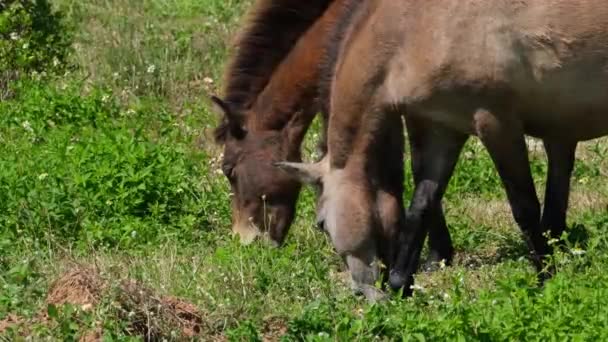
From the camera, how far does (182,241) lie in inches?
320

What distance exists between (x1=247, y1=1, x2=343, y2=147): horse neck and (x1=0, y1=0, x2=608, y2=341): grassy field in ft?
1.78

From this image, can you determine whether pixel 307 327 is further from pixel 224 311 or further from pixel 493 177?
pixel 493 177

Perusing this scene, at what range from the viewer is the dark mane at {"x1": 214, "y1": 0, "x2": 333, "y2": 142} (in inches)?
345

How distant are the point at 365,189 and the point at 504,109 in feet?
2.73

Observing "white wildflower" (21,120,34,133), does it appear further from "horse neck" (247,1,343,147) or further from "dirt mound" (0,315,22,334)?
"dirt mound" (0,315,22,334)

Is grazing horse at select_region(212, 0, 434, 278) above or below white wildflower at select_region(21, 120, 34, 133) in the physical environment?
above

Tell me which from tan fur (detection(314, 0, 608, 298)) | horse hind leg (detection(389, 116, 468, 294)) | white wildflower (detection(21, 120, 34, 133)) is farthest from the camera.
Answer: white wildflower (detection(21, 120, 34, 133))

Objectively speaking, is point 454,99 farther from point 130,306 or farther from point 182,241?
point 130,306

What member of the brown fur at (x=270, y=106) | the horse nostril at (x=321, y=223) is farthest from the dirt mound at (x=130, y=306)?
the brown fur at (x=270, y=106)

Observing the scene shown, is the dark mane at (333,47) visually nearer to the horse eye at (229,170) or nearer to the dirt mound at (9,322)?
the horse eye at (229,170)

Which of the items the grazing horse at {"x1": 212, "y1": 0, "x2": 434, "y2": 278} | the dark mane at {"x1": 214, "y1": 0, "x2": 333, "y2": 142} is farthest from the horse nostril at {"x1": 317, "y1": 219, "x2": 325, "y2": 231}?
the dark mane at {"x1": 214, "y1": 0, "x2": 333, "y2": 142}

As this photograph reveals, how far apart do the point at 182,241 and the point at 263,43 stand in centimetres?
143

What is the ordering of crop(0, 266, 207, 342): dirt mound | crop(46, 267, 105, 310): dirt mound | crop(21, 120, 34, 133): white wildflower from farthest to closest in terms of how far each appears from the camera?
1. crop(21, 120, 34, 133): white wildflower
2. crop(46, 267, 105, 310): dirt mound
3. crop(0, 266, 207, 342): dirt mound

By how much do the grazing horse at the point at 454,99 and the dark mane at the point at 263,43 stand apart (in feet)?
3.70
